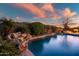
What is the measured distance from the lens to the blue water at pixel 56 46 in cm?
131

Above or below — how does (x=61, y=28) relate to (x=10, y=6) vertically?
below

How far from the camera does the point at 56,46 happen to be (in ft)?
4.31

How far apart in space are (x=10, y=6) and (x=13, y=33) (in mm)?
196

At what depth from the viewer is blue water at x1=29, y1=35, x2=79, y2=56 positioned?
1.31 m

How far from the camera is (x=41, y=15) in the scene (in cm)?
134

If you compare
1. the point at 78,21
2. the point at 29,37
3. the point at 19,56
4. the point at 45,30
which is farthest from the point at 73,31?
the point at 19,56

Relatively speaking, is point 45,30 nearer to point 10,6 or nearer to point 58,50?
point 58,50

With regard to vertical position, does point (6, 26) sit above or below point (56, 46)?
above

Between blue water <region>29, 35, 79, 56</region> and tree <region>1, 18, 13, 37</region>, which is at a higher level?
tree <region>1, 18, 13, 37</region>

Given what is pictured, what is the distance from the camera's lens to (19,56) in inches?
51.6

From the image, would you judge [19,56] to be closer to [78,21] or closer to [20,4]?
[20,4]

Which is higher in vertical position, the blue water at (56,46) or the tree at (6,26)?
the tree at (6,26)

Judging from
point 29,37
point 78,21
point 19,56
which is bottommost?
point 19,56

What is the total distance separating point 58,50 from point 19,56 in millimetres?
279
